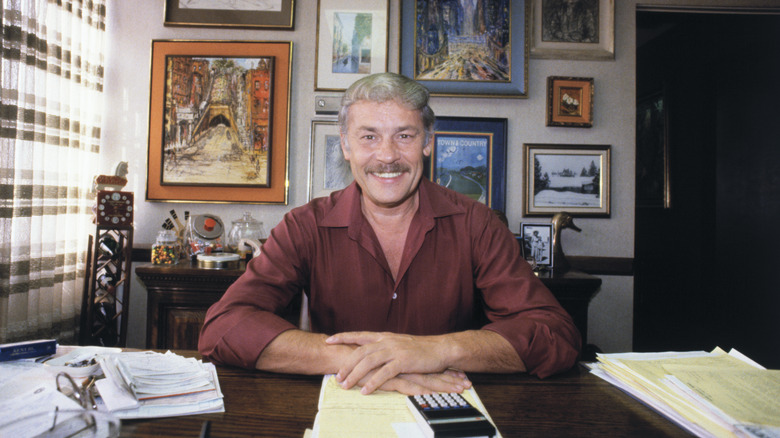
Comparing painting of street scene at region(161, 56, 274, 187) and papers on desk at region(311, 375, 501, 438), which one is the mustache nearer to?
papers on desk at region(311, 375, 501, 438)

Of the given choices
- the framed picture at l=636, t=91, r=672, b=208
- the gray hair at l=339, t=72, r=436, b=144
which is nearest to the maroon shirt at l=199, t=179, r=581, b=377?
the gray hair at l=339, t=72, r=436, b=144

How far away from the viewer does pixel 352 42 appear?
2.73 metres

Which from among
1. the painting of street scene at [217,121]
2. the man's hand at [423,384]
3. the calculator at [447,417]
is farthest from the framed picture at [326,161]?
the calculator at [447,417]

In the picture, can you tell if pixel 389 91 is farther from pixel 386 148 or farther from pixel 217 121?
pixel 217 121

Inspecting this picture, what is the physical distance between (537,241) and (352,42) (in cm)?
172

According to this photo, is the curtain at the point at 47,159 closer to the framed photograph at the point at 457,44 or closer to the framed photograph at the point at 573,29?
the framed photograph at the point at 457,44

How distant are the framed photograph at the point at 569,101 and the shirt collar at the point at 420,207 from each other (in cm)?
155

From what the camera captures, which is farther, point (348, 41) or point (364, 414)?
point (348, 41)

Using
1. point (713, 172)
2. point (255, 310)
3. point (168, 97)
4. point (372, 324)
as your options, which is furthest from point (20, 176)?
point (713, 172)

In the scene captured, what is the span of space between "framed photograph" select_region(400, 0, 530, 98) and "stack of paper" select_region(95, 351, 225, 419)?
2.28 meters

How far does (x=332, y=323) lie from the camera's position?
1.43 meters

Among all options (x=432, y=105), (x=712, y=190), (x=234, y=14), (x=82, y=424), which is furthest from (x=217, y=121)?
(x=712, y=190)

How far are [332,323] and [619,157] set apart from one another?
2299mm

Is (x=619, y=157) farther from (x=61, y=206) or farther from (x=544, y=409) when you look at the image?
(x=61, y=206)
